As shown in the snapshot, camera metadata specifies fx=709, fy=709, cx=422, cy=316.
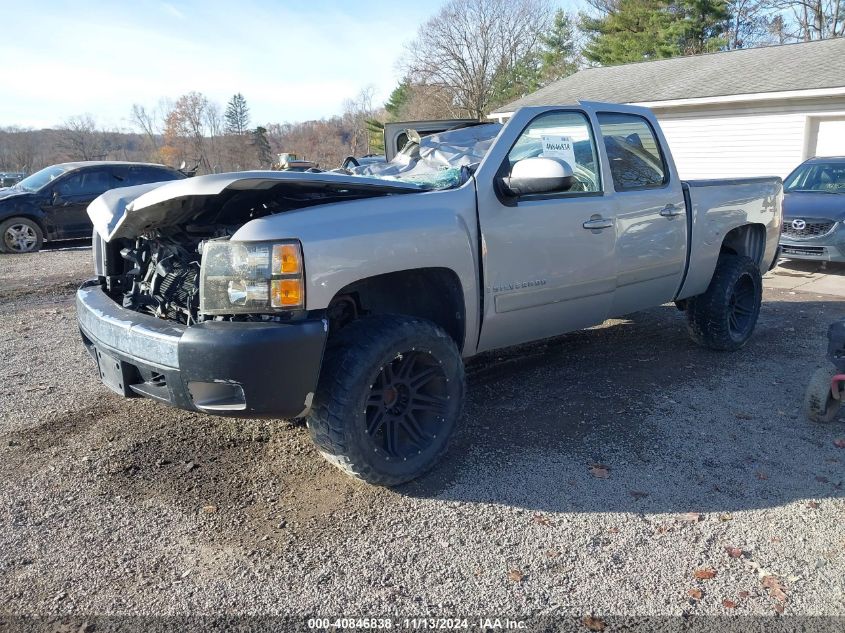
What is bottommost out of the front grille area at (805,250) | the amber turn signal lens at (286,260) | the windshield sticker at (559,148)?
the front grille area at (805,250)

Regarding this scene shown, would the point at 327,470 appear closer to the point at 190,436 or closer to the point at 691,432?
the point at 190,436

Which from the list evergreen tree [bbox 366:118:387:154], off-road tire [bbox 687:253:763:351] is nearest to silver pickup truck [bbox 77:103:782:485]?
off-road tire [bbox 687:253:763:351]

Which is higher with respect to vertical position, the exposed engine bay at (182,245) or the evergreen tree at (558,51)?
the evergreen tree at (558,51)

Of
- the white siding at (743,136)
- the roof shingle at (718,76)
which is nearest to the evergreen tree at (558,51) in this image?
the roof shingle at (718,76)

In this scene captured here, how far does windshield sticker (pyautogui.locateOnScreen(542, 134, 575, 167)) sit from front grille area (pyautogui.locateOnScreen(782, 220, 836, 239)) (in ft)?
22.8

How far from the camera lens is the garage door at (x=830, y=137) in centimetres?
1565

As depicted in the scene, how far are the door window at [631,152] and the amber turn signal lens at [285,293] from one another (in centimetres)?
259

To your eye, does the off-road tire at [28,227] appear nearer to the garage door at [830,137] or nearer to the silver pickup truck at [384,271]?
the silver pickup truck at [384,271]

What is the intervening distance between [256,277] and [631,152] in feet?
10.3

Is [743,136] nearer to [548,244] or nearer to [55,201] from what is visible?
[55,201]

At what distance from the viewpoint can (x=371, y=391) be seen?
339 centimetres

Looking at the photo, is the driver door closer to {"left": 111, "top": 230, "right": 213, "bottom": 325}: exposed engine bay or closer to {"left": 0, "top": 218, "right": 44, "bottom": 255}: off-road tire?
{"left": 111, "top": 230, "right": 213, "bottom": 325}: exposed engine bay

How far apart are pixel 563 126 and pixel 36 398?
3.98 meters

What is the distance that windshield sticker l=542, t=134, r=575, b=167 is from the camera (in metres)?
4.38
